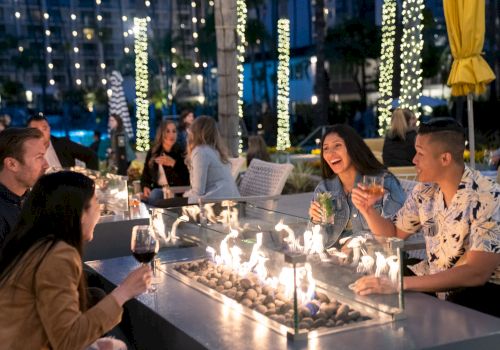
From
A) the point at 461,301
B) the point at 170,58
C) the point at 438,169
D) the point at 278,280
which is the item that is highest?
the point at 170,58

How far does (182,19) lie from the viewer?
37.8 meters

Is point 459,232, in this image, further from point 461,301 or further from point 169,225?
point 169,225

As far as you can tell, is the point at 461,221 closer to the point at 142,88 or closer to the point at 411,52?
the point at 411,52

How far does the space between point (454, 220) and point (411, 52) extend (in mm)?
11224

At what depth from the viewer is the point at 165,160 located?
7703mm

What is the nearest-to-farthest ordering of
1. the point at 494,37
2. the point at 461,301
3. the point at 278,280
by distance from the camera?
the point at 278,280, the point at 461,301, the point at 494,37

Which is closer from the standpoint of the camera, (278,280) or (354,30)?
(278,280)

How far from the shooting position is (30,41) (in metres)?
33.6

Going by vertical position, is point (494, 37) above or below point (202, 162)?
above

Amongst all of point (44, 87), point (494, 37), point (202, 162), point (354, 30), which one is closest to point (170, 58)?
point (44, 87)

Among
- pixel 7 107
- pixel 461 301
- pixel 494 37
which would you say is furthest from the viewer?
pixel 7 107

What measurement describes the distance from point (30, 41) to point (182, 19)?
7.92m

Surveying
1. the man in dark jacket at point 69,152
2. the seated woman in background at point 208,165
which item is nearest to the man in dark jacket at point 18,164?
the seated woman in background at point 208,165

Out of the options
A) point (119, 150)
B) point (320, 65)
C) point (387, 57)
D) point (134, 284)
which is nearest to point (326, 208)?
point (134, 284)
